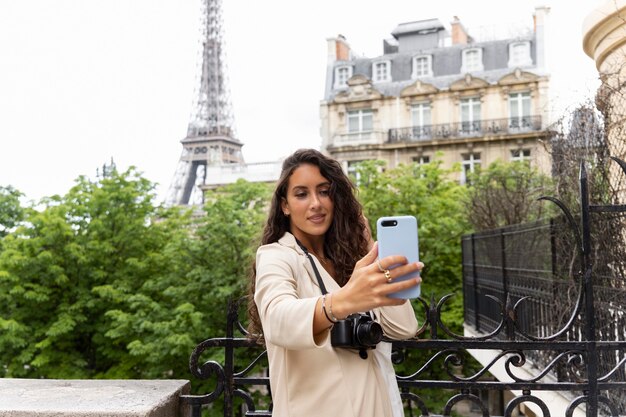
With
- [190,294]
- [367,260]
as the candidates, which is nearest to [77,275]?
[190,294]

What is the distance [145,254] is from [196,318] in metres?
4.82

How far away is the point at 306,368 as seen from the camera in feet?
6.43

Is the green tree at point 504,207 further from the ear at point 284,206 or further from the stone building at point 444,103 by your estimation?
the stone building at point 444,103

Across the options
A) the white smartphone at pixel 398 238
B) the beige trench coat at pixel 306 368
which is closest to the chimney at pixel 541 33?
the beige trench coat at pixel 306 368

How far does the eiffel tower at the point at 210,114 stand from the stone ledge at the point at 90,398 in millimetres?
57034

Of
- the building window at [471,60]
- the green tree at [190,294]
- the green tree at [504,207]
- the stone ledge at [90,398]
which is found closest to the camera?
the stone ledge at [90,398]

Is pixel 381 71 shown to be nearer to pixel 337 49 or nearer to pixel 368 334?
pixel 337 49

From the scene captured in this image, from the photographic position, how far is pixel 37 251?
16.9 metres

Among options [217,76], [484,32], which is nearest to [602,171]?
[484,32]

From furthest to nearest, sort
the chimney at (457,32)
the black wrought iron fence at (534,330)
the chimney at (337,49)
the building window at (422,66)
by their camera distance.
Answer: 1. the chimney at (337,49)
2. the chimney at (457,32)
3. the building window at (422,66)
4. the black wrought iron fence at (534,330)

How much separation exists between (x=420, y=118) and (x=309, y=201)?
35016 mm

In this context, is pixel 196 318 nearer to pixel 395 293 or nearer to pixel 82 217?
pixel 82 217

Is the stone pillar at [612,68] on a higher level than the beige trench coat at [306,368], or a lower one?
higher

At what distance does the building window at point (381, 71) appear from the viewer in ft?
125
